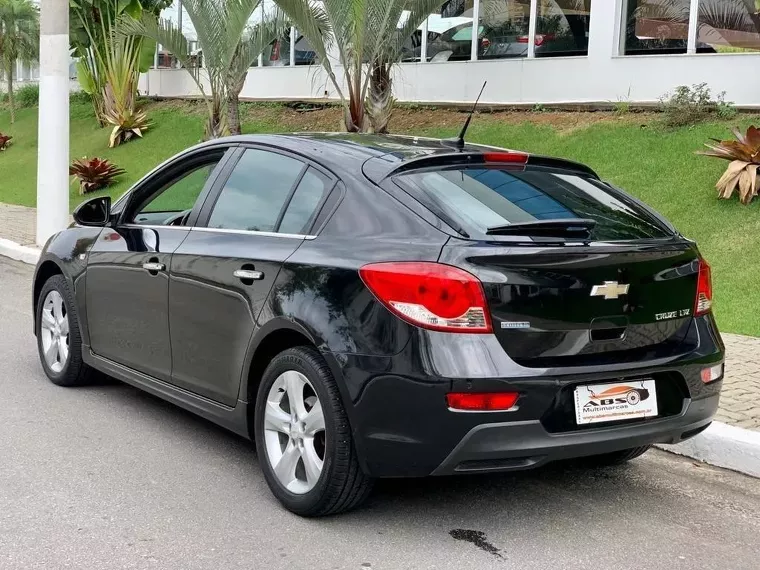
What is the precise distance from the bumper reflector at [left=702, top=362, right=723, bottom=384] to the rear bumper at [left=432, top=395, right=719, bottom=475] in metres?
0.41

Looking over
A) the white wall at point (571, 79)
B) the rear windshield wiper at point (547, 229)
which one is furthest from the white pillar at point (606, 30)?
the rear windshield wiper at point (547, 229)

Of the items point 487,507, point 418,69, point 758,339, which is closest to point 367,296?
point 487,507

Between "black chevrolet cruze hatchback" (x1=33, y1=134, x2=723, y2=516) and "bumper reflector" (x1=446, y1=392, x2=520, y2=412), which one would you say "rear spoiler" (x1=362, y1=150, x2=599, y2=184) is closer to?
"black chevrolet cruze hatchback" (x1=33, y1=134, x2=723, y2=516)

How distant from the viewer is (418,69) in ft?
60.1

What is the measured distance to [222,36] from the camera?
14.4 metres

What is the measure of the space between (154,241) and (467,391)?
2298 millimetres

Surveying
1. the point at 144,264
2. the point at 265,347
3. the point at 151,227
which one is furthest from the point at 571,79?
the point at 265,347

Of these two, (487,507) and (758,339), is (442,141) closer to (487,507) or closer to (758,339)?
(487,507)

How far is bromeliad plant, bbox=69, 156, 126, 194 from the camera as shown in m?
18.1

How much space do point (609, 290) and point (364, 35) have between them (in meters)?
9.72

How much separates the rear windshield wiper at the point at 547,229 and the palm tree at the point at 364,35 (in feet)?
30.2

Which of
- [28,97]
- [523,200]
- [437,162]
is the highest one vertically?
[28,97]

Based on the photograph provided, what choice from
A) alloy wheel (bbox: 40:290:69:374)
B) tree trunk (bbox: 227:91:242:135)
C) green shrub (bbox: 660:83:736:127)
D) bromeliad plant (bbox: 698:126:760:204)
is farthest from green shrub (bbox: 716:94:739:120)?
alloy wheel (bbox: 40:290:69:374)

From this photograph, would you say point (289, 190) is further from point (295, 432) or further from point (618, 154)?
point (618, 154)
